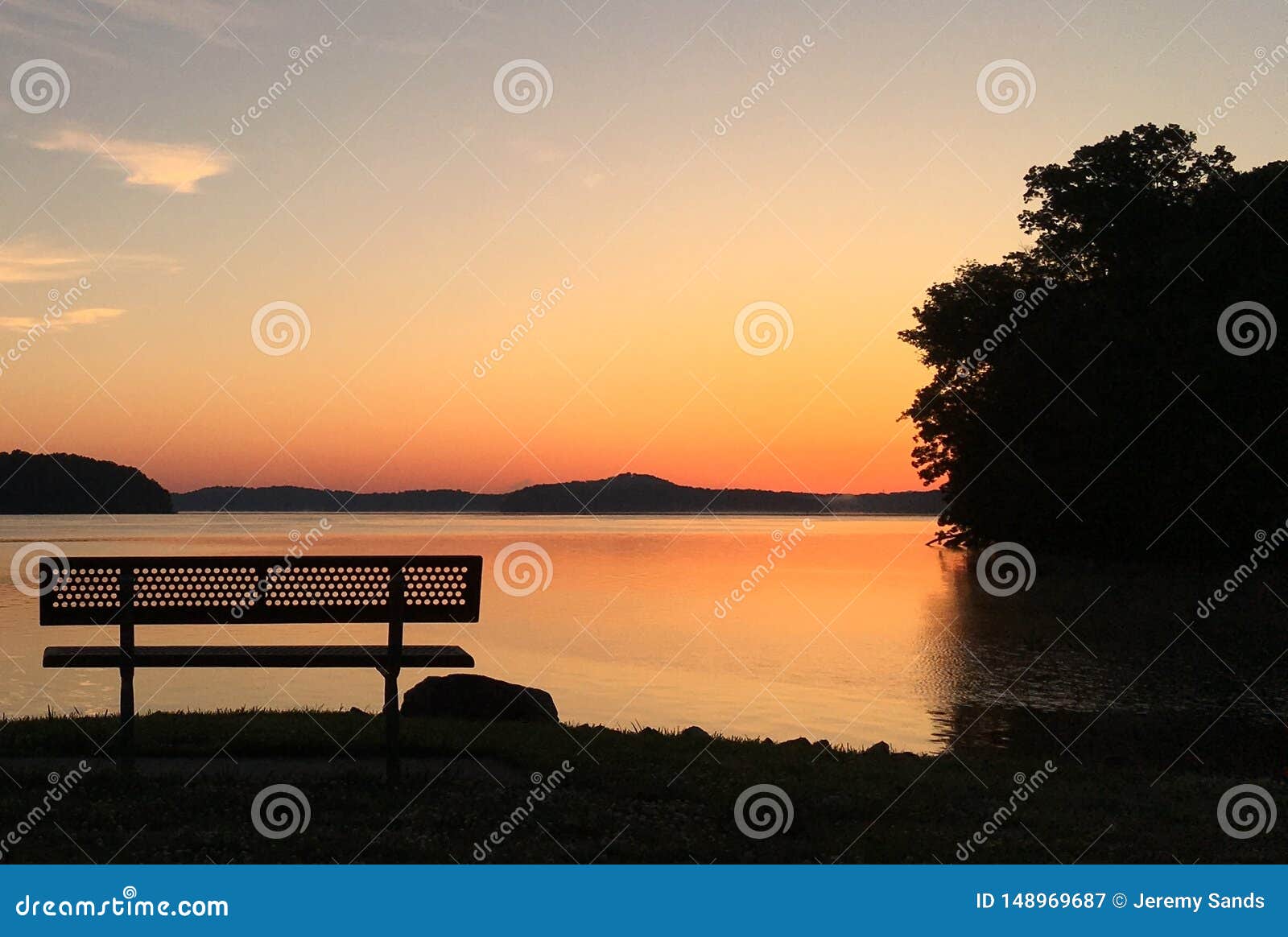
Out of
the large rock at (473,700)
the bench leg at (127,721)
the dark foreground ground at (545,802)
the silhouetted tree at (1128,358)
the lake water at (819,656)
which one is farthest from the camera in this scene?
the silhouetted tree at (1128,358)

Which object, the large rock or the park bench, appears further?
the large rock

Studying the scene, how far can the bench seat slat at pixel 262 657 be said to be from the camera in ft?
29.0

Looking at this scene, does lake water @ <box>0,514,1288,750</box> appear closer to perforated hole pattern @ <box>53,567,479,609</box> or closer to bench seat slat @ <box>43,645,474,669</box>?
bench seat slat @ <box>43,645,474,669</box>

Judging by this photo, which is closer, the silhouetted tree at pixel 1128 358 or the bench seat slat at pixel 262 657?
the bench seat slat at pixel 262 657

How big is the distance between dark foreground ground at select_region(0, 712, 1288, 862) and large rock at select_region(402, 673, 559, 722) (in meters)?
1.62

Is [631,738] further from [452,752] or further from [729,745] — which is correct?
[452,752]

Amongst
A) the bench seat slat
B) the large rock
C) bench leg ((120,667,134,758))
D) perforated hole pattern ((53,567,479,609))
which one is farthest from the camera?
the large rock

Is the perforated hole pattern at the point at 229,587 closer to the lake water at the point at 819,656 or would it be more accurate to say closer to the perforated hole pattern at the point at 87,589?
the perforated hole pattern at the point at 87,589

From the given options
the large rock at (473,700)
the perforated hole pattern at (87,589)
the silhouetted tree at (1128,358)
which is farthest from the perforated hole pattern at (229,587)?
the silhouetted tree at (1128,358)

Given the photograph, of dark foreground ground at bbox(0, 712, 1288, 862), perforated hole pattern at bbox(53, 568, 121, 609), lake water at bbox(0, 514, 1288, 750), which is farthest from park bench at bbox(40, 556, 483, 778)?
lake water at bbox(0, 514, 1288, 750)

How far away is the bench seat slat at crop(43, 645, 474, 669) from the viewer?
884 cm

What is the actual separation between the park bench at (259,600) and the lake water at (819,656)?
707 cm

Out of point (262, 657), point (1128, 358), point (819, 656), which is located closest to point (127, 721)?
point (262, 657)

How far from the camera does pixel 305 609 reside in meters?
9.09
